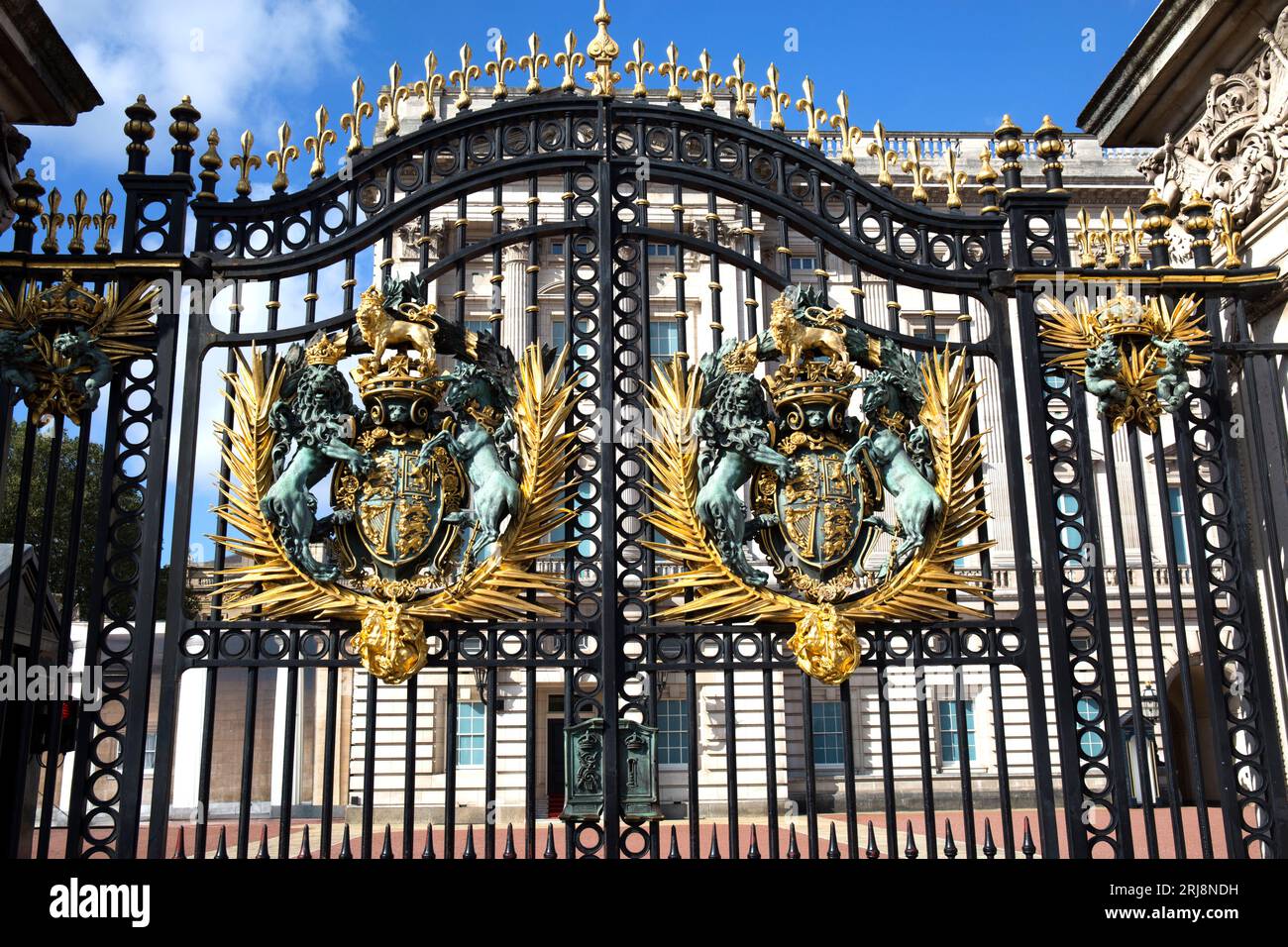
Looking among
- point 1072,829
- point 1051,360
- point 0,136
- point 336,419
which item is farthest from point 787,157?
point 0,136

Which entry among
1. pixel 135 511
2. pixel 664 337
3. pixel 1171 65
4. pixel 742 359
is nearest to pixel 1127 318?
pixel 1171 65

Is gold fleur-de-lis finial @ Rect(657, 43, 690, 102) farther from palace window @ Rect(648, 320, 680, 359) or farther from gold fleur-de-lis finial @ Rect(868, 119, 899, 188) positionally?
palace window @ Rect(648, 320, 680, 359)

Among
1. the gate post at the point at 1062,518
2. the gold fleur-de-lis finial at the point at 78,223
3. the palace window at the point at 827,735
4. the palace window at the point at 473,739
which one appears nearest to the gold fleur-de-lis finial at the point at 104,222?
the gold fleur-de-lis finial at the point at 78,223

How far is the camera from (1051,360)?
784 centimetres

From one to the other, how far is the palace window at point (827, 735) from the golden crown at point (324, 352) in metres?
13.5

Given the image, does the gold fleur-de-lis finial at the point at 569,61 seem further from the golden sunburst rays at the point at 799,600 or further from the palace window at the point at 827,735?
the palace window at the point at 827,735

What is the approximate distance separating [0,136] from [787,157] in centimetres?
518

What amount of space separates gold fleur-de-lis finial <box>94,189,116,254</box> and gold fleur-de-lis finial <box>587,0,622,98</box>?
3262mm

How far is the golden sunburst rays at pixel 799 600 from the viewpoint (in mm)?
7195

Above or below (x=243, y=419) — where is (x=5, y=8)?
above

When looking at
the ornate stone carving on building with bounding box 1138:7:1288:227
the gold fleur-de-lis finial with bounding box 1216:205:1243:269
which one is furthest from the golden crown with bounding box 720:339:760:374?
the ornate stone carving on building with bounding box 1138:7:1288:227

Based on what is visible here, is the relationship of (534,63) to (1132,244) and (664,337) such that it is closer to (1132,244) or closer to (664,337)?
(1132,244)

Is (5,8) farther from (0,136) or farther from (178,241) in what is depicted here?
(178,241)
